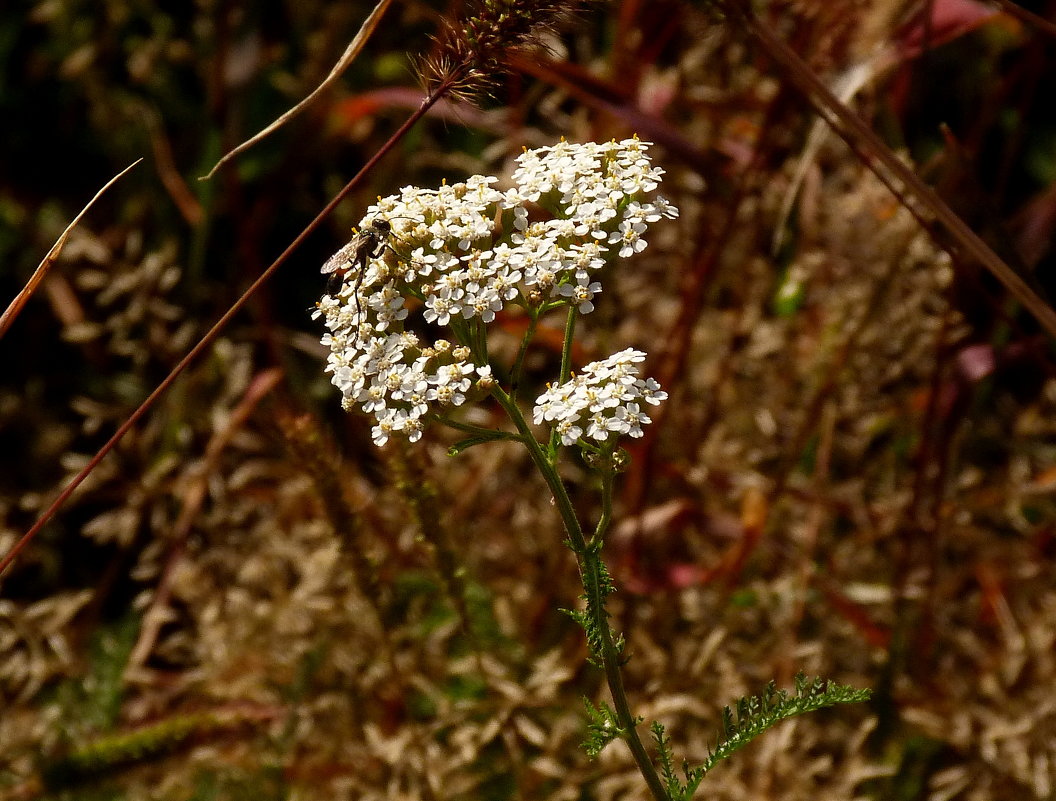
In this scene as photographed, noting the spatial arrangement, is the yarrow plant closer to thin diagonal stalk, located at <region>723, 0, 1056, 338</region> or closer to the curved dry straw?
the curved dry straw

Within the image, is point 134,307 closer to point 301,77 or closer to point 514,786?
point 301,77

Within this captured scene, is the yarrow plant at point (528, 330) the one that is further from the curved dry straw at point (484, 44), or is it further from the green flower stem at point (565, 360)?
the curved dry straw at point (484, 44)

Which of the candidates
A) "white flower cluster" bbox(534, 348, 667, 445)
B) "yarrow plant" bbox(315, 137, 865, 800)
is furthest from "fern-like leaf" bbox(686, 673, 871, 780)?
"white flower cluster" bbox(534, 348, 667, 445)

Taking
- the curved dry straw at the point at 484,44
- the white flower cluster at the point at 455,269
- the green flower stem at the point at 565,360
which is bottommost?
the green flower stem at the point at 565,360

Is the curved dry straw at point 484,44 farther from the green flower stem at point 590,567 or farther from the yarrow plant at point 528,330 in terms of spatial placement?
the green flower stem at point 590,567

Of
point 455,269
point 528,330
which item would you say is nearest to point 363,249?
point 455,269

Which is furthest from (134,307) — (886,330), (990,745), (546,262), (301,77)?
(990,745)

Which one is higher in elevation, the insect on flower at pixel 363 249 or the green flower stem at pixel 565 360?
the insect on flower at pixel 363 249

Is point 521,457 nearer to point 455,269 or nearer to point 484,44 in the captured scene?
point 455,269

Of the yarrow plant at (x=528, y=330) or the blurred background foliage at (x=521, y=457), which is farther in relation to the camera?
the blurred background foliage at (x=521, y=457)

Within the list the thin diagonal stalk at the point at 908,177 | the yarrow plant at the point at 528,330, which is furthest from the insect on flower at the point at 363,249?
the thin diagonal stalk at the point at 908,177
